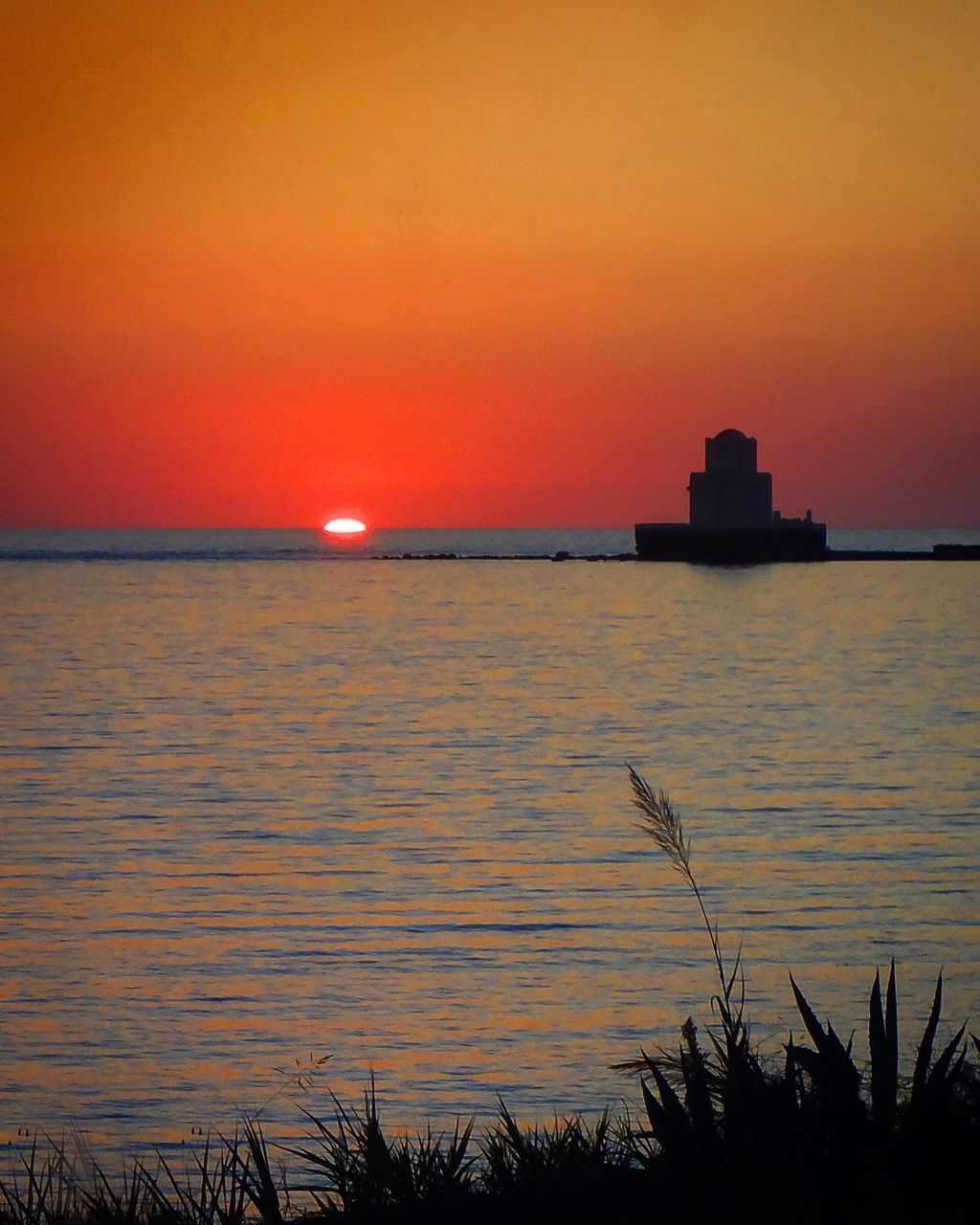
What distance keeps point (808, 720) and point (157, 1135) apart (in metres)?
26.8

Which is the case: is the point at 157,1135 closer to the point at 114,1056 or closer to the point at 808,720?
the point at 114,1056

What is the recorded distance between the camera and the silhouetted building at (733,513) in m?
119

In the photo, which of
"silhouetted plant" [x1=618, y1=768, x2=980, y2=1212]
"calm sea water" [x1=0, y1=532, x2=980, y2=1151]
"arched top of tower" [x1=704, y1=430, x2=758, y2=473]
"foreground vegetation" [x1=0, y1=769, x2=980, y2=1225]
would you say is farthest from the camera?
"arched top of tower" [x1=704, y1=430, x2=758, y2=473]

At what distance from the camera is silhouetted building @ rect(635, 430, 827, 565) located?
11888 centimetres

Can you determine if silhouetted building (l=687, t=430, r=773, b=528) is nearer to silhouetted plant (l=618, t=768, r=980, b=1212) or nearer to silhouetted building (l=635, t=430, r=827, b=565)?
silhouetted building (l=635, t=430, r=827, b=565)

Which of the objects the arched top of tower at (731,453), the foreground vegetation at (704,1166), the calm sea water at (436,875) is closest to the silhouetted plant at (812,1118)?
the foreground vegetation at (704,1166)

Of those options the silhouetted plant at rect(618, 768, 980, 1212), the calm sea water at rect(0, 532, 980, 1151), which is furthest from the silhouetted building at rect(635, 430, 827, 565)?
the silhouetted plant at rect(618, 768, 980, 1212)

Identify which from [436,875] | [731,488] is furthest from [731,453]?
[436,875]

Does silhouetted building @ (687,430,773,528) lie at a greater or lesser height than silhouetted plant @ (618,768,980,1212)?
greater

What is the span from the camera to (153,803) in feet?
Answer: 75.5

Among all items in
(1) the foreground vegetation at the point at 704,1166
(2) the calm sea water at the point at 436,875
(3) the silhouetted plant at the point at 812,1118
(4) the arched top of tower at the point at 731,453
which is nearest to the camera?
(1) the foreground vegetation at the point at 704,1166

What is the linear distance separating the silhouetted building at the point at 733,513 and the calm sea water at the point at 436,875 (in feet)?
234

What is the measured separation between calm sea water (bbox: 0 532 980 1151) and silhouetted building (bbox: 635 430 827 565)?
71.4 m

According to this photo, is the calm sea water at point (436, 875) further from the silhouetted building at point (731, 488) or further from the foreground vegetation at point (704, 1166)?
the silhouetted building at point (731, 488)
